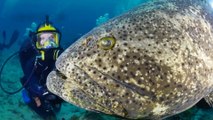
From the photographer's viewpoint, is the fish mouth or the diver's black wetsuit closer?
the fish mouth

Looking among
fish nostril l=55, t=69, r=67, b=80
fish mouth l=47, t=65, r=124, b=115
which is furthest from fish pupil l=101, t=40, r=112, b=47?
fish nostril l=55, t=69, r=67, b=80

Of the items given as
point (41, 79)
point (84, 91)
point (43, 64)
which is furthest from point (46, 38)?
point (84, 91)

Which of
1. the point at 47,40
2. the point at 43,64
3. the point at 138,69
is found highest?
the point at 47,40

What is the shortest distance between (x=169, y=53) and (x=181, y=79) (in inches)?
11.5

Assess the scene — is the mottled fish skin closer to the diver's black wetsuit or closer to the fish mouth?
the fish mouth

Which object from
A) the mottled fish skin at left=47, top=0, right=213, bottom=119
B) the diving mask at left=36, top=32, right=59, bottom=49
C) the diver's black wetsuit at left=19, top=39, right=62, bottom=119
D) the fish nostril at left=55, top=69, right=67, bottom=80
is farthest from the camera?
the diving mask at left=36, top=32, right=59, bottom=49

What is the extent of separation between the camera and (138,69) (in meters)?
2.71

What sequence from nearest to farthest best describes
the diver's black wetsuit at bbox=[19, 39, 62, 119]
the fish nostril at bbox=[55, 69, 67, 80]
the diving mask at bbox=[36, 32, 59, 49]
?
the fish nostril at bbox=[55, 69, 67, 80]
the diver's black wetsuit at bbox=[19, 39, 62, 119]
the diving mask at bbox=[36, 32, 59, 49]

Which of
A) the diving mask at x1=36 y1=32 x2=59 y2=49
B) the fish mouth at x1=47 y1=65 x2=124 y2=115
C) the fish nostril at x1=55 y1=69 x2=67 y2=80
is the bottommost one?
the fish mouth at x1=47 y1=65 x2=124 y2=115

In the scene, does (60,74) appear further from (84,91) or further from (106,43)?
(106,43)

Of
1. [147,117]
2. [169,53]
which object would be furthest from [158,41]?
[147,117]

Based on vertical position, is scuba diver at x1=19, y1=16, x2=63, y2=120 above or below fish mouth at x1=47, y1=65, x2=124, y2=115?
above

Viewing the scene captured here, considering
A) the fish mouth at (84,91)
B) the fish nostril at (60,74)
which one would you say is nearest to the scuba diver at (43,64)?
the fish nostril at (60,74)

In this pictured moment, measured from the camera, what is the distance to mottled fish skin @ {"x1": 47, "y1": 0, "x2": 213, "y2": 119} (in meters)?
Answer: 2.71
